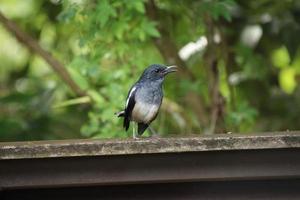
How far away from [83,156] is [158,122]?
4.11m

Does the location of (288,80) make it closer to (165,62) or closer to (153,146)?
(165,62)

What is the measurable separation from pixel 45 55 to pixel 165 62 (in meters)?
1.10

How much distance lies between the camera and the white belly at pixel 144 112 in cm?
420

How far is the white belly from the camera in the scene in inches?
165

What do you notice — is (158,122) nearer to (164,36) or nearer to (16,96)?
(164,36)

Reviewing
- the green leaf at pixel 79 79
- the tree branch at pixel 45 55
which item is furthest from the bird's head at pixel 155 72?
the tree branch at pixel 45 55

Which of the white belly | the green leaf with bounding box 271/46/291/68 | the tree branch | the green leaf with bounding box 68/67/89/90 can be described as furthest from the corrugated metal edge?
the green leaf with bounding box 271/46/291/68

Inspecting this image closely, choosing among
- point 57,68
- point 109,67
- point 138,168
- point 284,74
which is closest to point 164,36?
point 109,67

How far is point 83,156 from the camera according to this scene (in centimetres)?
292

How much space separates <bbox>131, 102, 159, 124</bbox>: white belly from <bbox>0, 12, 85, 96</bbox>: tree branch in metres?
2.32

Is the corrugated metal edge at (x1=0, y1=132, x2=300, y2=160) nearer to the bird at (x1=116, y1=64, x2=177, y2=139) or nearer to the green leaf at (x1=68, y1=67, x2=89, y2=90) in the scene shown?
the bird at (x1=116, y1=64, x2=177, y2=139)

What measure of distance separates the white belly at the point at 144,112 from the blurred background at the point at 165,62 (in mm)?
1211

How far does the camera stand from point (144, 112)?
4.23 meters

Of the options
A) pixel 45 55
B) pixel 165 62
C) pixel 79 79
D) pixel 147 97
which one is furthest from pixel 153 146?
pixel 165 62
